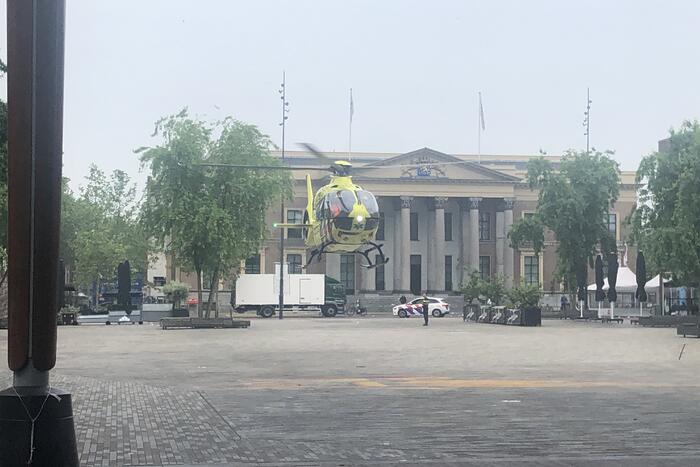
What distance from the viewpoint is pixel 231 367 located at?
19.7 metres

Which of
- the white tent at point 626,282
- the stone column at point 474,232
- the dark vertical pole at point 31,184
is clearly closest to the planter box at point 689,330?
the white tent at point 626,282

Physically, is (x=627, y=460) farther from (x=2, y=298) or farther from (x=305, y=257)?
(x=305, y=257)

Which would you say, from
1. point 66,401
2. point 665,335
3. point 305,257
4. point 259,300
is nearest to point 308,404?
point 66,401

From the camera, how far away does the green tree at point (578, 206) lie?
56062 mm

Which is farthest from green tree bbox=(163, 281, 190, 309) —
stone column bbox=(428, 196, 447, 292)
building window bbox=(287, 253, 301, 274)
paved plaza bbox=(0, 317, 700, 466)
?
paved plaza bbox=(0, 317, 700, 466)

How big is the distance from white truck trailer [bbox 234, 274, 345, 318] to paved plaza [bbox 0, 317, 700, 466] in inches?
1582

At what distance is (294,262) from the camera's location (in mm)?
84062

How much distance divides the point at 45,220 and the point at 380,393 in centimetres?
855

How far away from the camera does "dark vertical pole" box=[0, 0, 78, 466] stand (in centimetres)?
→ 637

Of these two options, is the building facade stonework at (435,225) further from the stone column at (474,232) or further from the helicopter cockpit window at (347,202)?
the helicopter cockpit window at (347,202)

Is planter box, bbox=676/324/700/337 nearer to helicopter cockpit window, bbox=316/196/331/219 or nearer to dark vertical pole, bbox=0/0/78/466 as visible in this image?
helicopter cockpit window, bbox=316/196/331/219

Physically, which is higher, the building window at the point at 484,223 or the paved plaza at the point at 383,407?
the building window at the point at 484,223

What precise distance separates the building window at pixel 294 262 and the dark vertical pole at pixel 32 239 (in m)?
75.8

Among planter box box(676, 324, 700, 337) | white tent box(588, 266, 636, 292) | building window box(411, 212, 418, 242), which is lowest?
planter box box(676, 324, 700, 337)
